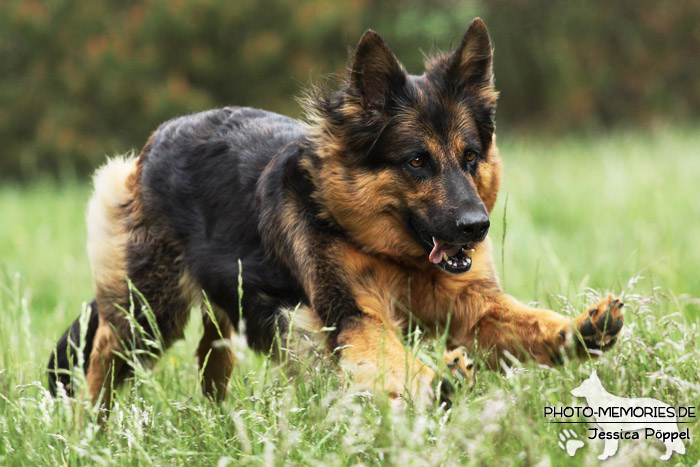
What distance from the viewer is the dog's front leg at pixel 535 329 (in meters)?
3.47

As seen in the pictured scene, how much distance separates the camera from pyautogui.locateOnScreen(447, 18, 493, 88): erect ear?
4.11 metres

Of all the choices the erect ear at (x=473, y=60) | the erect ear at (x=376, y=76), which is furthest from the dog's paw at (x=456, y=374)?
the erect ear at (x=473, y=60)

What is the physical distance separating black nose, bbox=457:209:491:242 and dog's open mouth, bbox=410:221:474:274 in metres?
0.14

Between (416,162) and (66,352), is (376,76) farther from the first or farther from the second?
(66,352)

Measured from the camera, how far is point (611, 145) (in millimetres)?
14820

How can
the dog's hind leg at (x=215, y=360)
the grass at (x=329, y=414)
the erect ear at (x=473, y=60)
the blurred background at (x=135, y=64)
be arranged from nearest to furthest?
the grass at (x=329, y=414) → the erect ear at (x=473, y=60) → the dog's hind leg at (x=215, y=360) → the blurred background at (x=135, y=64)

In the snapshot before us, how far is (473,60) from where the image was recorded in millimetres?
4188

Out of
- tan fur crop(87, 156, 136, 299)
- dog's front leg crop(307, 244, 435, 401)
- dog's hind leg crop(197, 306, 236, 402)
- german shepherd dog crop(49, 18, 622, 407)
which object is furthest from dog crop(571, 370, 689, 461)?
tan fur crop(87, 156, 136, 299)

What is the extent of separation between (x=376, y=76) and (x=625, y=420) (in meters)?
1.90

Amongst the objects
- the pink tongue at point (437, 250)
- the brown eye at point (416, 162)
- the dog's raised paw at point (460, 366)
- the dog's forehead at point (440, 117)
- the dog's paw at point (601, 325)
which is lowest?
the dog's raised paw at point (460, 366)

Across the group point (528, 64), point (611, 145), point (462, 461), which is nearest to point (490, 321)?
point (462, 461)

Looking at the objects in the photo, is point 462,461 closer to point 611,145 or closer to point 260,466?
point 260,466

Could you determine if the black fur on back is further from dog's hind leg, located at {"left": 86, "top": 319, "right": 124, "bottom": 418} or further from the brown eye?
the brown eye

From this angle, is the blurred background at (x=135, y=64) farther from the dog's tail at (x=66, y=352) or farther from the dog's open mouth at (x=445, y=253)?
the dog's open mouth at (x=445, y=253)
